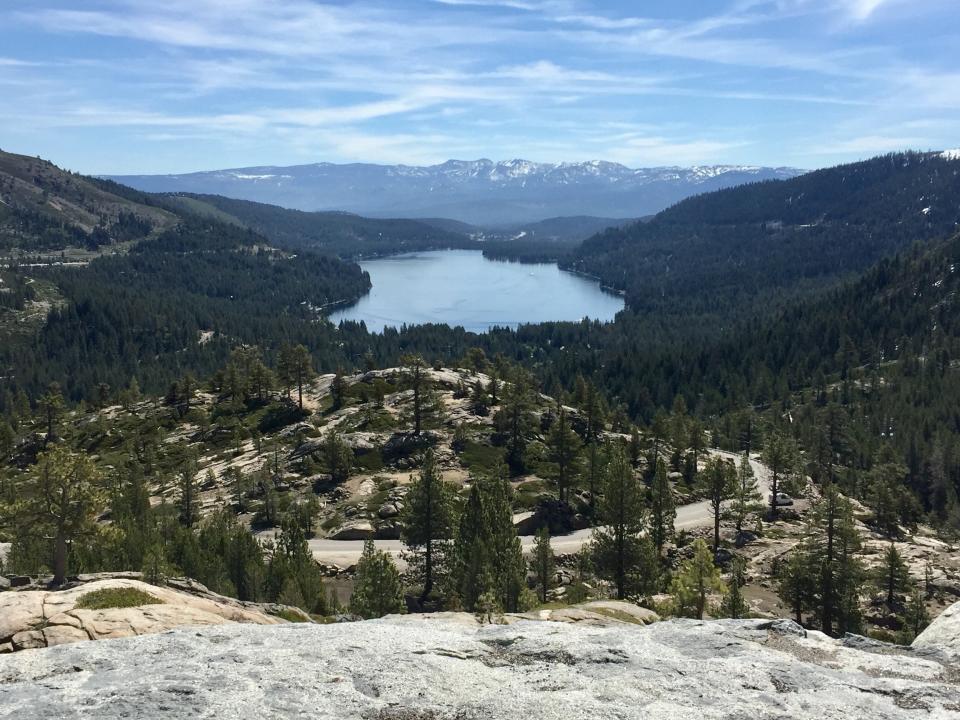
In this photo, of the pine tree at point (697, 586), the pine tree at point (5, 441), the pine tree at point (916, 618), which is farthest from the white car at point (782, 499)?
the pine tree at point (5, 441)

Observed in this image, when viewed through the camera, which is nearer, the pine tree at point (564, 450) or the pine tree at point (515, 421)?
the pine tree at point (564, 450)

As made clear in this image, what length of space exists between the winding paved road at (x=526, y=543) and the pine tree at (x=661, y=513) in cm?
753

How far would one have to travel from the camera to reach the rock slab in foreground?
61.6ft

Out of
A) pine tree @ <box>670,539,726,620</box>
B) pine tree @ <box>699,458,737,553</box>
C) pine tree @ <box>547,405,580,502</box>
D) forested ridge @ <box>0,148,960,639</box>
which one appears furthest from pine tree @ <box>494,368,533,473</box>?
pine tree @ <box>670,539,726,620</box>

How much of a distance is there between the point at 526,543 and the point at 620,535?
2391 centimetres

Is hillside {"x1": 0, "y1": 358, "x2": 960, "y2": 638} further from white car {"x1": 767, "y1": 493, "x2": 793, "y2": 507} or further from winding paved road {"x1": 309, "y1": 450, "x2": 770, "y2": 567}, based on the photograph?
white car {"x1": 767, "y1": 493, "x2": 793, "y2": 507}

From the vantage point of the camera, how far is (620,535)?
63.1 m

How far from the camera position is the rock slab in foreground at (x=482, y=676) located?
18781 mm

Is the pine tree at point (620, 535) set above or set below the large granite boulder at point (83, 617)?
below

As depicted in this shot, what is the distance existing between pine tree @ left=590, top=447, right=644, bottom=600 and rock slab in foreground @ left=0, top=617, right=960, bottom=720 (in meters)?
38.6

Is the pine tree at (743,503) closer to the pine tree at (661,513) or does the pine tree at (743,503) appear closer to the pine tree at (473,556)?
the pine tree at (661,513)

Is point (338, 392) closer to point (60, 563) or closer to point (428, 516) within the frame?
point (428, 516)

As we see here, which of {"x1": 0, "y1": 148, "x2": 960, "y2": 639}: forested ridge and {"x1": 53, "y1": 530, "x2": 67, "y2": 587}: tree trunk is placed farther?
{"x1": 0, "y1": 148, "x2": 960, "y2": 639}: forested ridge

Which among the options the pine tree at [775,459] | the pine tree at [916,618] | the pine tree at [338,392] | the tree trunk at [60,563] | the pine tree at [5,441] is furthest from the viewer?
the pine tree at [338,392]
